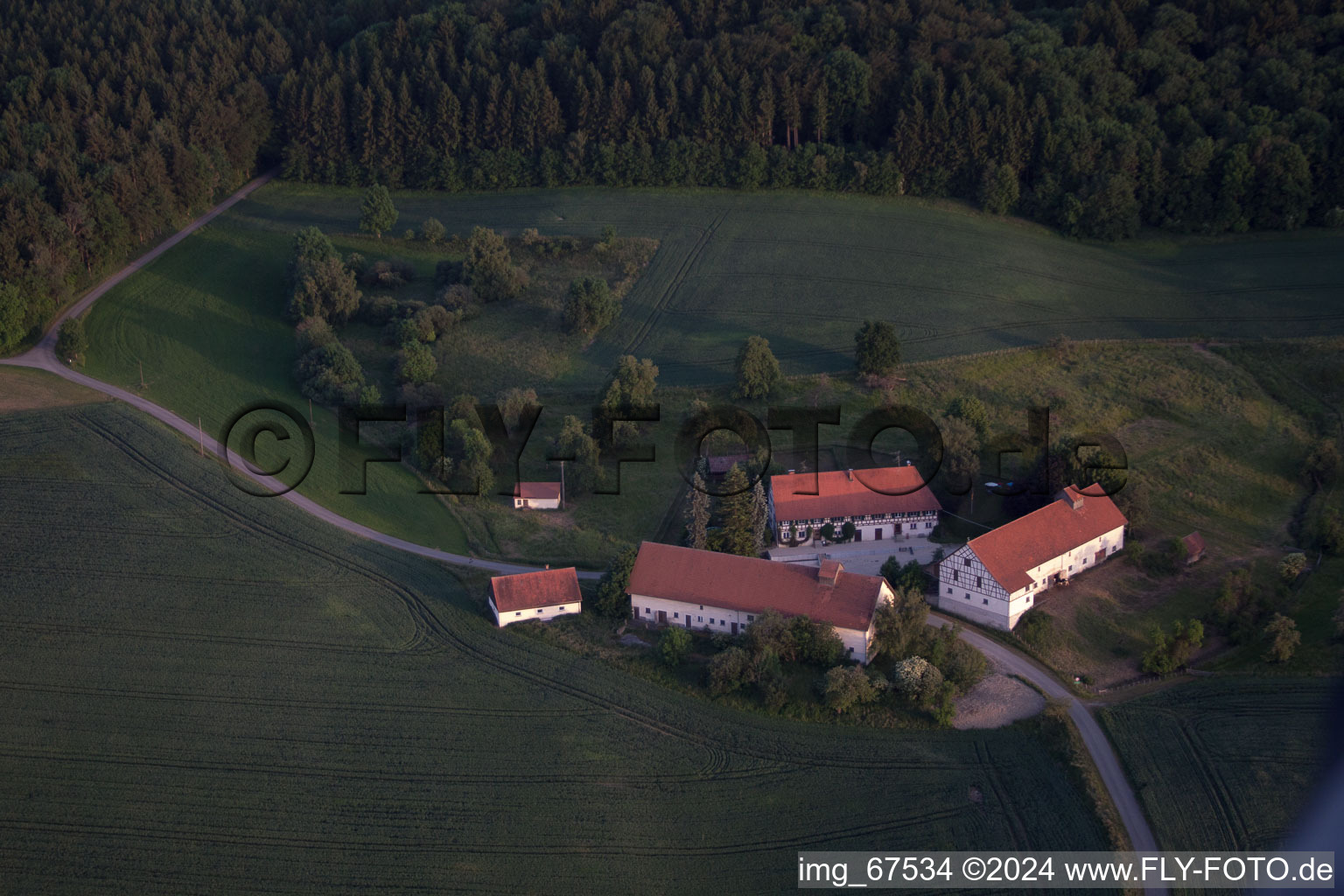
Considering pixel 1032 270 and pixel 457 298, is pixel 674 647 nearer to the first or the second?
pixel 457 298

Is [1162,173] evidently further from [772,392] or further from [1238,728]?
[1238,728]

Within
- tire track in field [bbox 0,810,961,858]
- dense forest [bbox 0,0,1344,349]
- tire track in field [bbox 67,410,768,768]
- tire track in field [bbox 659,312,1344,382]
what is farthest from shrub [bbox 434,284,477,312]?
tire track in field [bbox 0,810,961,858]

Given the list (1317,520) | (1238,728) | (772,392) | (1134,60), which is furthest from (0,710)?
(1134,60)

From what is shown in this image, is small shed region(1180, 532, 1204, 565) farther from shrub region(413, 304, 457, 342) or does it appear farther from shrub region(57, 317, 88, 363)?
shrub region(57, 317, 88, 363)

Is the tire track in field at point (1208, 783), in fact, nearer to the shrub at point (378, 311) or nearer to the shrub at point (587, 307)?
the shrub at point (587, 307)

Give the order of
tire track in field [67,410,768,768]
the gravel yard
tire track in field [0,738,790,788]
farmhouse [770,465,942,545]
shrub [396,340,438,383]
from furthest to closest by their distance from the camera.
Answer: shrub [396,340,438,383] → farmhouse [770,465,942,545] → the gravel yard → tire track in field [67,410,768,768] → tire track in field [0,738,790,788]

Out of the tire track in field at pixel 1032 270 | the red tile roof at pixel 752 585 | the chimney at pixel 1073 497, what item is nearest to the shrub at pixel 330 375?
the red tile roof at pixel 752 585

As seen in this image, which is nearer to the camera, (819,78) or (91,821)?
(91,821)
